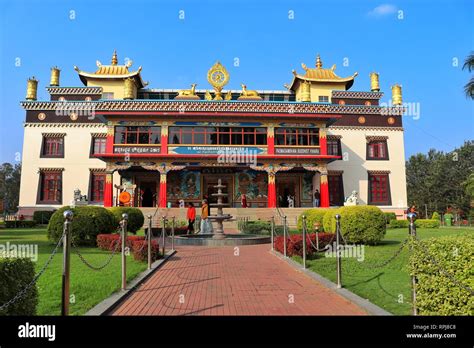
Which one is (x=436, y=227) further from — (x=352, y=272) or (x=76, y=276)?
(x=76, y=276)

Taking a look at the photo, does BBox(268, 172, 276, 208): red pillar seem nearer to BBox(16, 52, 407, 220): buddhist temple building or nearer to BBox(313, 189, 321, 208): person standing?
BBox(16, 52, 407, 220): buddhist temple building

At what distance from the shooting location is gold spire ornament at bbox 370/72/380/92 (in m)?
39.0

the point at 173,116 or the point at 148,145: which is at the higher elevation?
the point at 173,116

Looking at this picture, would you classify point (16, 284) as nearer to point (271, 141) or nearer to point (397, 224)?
point (397, 224)

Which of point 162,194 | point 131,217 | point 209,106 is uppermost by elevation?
point 209,106

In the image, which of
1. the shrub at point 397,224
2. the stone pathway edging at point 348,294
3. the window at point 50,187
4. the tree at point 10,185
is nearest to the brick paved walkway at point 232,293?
the stone pathway edging at point 348,294

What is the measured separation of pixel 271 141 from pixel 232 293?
80.9ft

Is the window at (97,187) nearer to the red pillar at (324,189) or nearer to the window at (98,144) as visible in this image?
the window at (98,144)

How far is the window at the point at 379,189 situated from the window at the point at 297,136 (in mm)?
9027

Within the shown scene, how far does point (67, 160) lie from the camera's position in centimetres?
3481

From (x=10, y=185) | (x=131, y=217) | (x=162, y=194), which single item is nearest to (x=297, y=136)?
(x=162, y=194)

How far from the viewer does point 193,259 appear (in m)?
11.0
